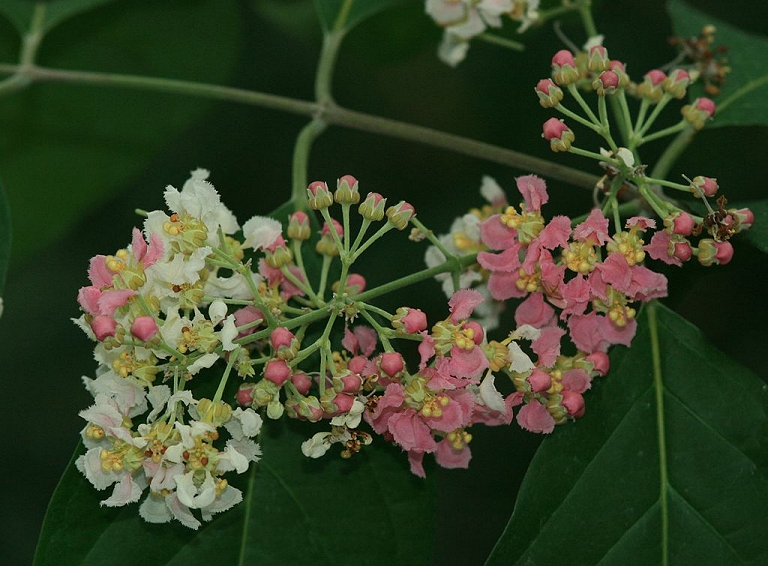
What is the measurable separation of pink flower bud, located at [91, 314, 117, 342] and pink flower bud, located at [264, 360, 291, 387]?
1.06 ft

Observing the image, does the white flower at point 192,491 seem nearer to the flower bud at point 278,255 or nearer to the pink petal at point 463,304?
the flower bud at point 278,255

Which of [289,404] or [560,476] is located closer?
[289,404]

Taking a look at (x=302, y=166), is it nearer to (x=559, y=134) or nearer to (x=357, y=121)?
(x=357, y=121)

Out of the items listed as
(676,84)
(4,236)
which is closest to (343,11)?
(676,84)

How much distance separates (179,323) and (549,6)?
1996 mm

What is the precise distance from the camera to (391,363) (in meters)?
2.08

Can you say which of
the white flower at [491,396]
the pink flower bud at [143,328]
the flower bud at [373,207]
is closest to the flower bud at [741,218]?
the white flower at [491,396]

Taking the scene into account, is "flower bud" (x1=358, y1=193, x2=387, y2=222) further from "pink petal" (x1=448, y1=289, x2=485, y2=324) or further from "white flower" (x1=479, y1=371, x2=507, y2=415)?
"white flower" (x1=479, y1=371, x2=507, y2=415)

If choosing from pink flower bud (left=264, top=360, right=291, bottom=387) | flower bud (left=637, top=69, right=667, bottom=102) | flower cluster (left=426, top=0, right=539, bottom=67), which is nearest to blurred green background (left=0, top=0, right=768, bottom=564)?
flower cluster (left=426, top=0, right=539, bottom=67)

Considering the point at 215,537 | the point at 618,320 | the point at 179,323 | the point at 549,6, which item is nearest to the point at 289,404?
the point at 179,323

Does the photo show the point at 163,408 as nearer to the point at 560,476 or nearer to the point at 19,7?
A: the point at 560,476

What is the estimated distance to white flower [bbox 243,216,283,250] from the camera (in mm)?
2250

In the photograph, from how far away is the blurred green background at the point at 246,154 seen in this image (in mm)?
4148

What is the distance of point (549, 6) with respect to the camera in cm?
341
